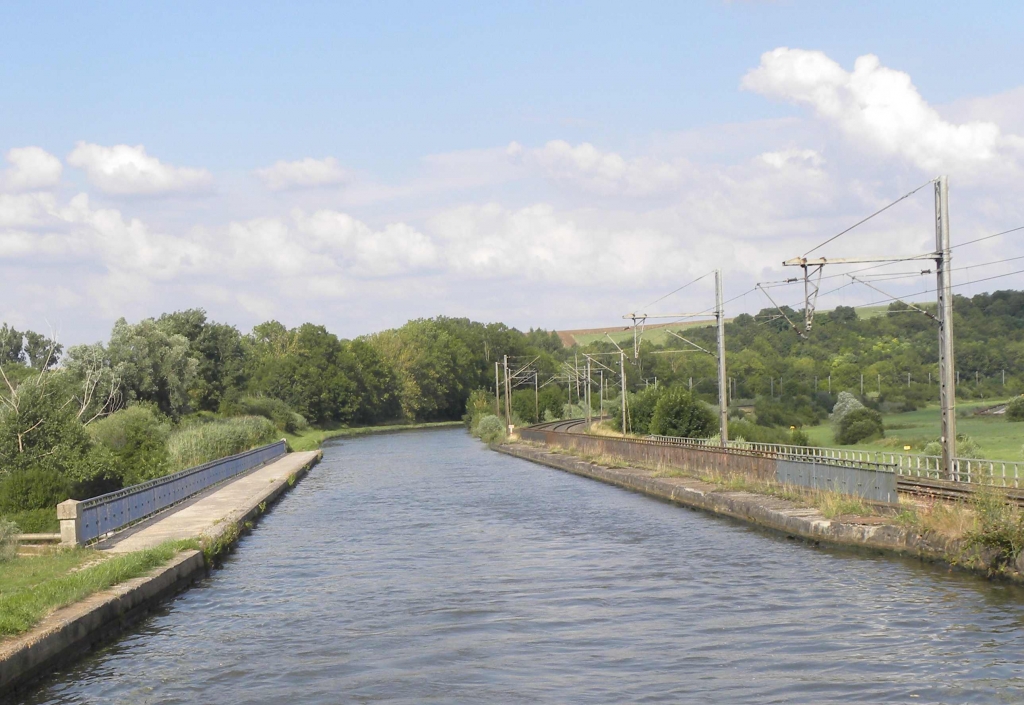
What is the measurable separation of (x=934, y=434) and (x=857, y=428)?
15.7 ft

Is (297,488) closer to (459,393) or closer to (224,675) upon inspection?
(224,675)

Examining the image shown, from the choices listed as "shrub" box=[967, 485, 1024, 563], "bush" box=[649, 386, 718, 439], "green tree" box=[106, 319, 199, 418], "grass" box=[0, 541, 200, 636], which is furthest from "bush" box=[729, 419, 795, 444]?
"grass" box=[0, 541, 200, 636]

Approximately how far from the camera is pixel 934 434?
72.1 m

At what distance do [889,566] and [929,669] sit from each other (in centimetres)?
762

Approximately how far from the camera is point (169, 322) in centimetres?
9900

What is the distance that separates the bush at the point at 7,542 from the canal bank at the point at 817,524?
16.1m

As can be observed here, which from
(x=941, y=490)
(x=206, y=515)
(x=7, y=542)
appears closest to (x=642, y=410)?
(x=206, y=515)

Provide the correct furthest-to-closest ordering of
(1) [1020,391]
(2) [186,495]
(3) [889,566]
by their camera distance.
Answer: (1) [1020,391], (2) [186,495], (3) [889,566]

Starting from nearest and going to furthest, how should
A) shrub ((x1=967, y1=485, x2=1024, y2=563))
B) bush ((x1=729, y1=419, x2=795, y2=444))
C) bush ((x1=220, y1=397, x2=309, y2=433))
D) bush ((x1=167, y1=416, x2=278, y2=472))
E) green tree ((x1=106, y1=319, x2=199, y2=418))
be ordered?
shrub ((x1=967, y1=485, x2=1024, y2=563)) < bush ((x1=167, y1=416, x2=278, y2=472)) < bush ((x1=729, y1=419, x2=795, y2=444)) < green tree ((x1=106, y1=319, x2=199, y2=418)) < bush ((x1=220, y1=397, x2=309, y2=433))

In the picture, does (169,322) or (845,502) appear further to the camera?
(169,322)

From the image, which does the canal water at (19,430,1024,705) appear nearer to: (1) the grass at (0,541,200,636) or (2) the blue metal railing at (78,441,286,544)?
(1) the grass at (0,541,200,636)

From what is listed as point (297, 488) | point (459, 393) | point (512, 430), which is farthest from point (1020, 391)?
point (297, 488)

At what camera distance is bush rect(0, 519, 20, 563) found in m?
18.8

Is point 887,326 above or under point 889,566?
above
